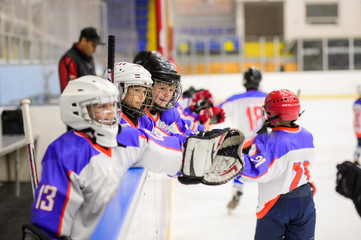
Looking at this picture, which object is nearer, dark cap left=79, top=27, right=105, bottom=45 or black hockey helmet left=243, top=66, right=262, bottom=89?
black hockey helmet left=243, top=66, right=262, bottom=89

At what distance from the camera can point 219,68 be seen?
13.4m

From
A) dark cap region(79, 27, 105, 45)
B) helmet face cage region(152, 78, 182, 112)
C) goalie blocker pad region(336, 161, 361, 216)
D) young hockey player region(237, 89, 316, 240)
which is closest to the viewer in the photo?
goalie blocker pad region(336, 161, 361, 216)

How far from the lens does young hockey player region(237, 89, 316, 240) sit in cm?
170

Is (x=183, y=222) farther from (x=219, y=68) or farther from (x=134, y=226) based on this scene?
(x=219, y=68)

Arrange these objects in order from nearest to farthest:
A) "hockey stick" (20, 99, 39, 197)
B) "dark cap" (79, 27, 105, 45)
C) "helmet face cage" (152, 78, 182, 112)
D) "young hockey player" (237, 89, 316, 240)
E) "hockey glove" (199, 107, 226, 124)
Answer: "hockey stick" (20, 99, 39, 197) < "young hockey player" (237, 89, 316, 240) < "helmet face cage" (152, 78, 182, 112) < "hockey glove" (199, 107, 226, 124) < "dark cap" (79, 27, 105, 45)

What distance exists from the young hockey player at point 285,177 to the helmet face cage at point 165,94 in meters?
0.42

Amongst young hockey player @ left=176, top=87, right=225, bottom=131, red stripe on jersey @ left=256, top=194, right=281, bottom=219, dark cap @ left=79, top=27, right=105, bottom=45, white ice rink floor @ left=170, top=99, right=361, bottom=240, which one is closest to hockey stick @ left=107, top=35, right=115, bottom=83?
red stripe on jersey @ left=256, top=194, right=281, bottom=219

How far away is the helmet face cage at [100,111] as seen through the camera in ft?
3.88

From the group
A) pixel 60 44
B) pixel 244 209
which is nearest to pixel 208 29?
pixel 60 44

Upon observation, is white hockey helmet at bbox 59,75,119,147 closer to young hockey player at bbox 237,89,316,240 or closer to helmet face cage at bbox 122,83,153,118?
helmet face cage at bbox 122,83,153,118

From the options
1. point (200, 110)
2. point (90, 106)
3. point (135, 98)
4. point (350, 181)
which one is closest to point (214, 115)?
point (200, 110)

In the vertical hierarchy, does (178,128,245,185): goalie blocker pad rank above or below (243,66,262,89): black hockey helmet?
below

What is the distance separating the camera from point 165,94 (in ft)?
6.45

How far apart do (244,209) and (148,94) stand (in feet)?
5.72
